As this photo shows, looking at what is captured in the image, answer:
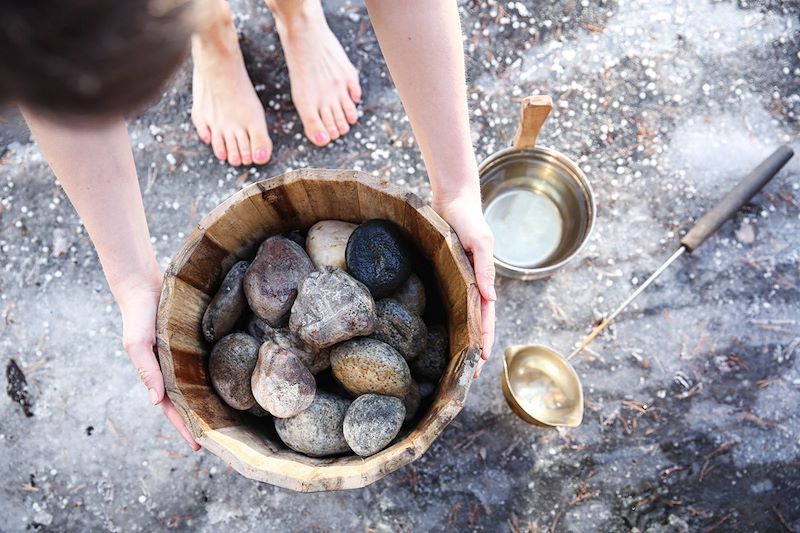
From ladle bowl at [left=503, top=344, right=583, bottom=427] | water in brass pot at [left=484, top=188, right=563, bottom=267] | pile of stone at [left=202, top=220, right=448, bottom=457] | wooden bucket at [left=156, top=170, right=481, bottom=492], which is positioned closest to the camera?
wooden bucket at [left=156, top=170, right=481, bottom=492]

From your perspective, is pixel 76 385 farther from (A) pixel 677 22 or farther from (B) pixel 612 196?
(A) pixel 677 22

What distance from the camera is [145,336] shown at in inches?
50.2

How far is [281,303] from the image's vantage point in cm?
130

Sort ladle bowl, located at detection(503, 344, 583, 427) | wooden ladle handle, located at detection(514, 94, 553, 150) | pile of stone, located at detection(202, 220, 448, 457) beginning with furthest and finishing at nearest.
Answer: ladle bowl, located at detection(503, 344, 583, 427)
wooden ladle handle, located at detection(514, 94, 553, 150)
pile of stone, located at detection(202, 220, 448, 457)

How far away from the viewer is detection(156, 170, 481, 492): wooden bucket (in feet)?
3.68

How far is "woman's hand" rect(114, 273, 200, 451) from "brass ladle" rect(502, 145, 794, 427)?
0.94 meters

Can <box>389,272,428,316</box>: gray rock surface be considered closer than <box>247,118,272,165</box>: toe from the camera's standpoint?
Yes

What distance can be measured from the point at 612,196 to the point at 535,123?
0.50 metres

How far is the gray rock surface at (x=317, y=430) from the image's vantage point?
4.13 feet

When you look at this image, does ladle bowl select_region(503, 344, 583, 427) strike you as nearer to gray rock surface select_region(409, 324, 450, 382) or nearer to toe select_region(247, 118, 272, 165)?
gray rock surface select_region(409, 324, 450, 382)

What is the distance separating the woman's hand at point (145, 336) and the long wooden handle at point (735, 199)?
1496 mm

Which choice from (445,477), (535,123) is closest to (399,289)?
(535,123)

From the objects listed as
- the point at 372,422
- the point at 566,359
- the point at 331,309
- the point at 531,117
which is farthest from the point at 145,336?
the point at 566,359

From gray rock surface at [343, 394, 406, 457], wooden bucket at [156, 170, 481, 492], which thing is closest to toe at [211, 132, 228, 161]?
wooden bucket at [156, 170, 481, 492]
